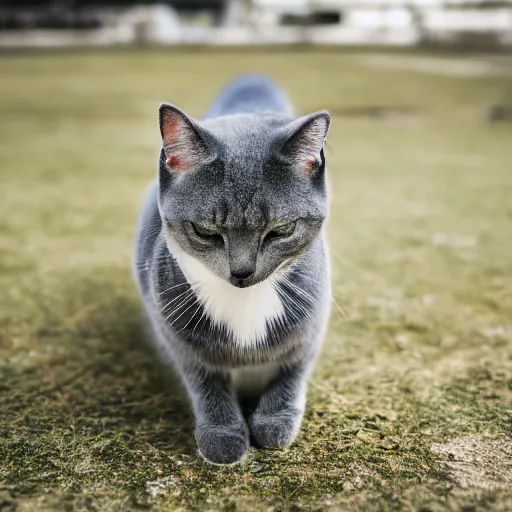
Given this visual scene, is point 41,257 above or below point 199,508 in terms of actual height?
below

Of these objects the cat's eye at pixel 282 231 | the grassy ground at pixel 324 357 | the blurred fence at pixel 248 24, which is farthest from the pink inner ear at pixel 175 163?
the blurred fence at pixel 248 24

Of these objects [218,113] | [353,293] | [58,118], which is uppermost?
[218,113]

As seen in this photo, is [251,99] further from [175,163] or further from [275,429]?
[275,429]

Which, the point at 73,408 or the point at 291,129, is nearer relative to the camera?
the point at 291,129

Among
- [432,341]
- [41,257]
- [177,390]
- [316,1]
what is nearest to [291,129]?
[177,390]

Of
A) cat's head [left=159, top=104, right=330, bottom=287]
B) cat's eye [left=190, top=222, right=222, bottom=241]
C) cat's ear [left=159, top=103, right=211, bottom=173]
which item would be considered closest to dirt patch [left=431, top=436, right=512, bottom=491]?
cat's head [left=159, top=104, right=330, bottom=287]

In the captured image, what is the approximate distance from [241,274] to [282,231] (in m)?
0.12

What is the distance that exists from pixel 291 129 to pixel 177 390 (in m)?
0.70

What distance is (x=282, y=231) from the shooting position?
1.21 m

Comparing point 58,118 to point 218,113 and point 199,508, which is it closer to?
point 218,113

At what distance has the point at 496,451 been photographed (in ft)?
4.11

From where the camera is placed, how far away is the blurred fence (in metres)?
15.1

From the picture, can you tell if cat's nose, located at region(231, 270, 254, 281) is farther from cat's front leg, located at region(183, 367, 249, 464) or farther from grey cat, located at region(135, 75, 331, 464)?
cat's front leg, located at region(183, 367, 249, 464)

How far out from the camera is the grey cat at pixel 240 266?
3.88ft
